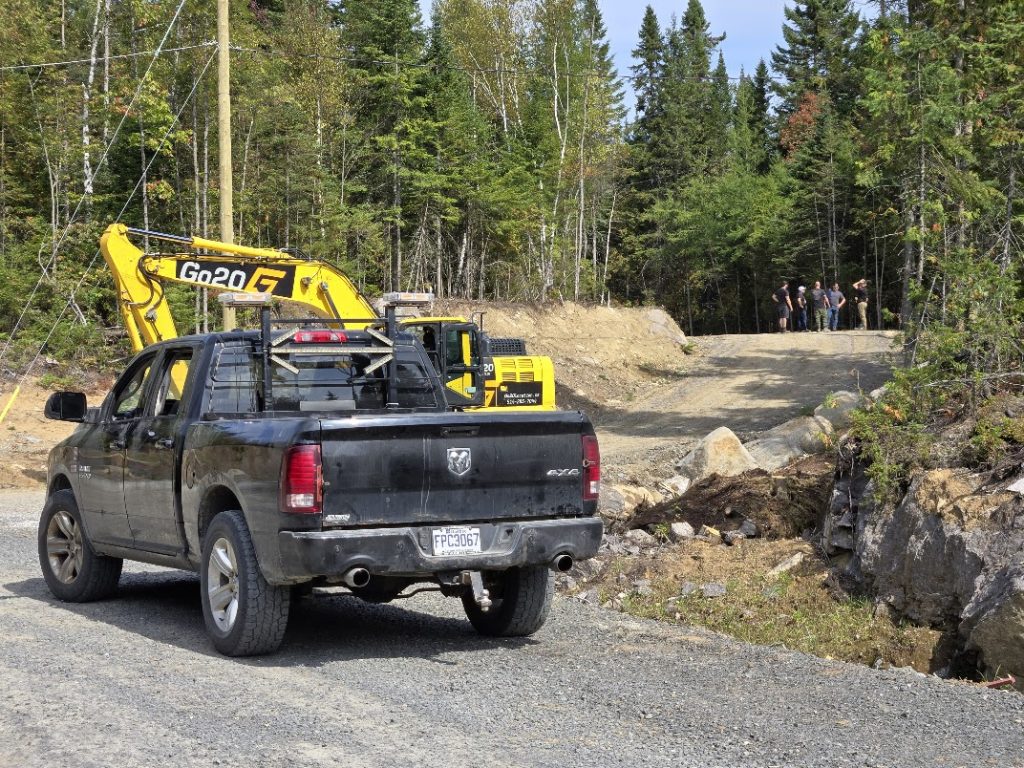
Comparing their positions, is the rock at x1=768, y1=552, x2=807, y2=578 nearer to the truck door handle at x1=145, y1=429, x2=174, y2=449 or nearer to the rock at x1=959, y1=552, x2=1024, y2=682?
the rock at x1=959, y1=552, x2=1024, y2=682

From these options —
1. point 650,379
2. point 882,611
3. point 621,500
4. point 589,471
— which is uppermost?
point 589,471

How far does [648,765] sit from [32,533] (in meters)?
11.5

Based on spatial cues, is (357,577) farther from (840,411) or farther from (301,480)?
(840,411)

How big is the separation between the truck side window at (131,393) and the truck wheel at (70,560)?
964mm

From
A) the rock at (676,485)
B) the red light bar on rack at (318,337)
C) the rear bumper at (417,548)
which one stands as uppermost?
the red light bar on rack at (318,337)

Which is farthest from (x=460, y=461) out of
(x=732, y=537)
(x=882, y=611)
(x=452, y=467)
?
(x=732, y=537)

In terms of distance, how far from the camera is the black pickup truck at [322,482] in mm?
→ 6898

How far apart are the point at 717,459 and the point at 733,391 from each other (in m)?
15.0

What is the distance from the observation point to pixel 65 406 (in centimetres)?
910

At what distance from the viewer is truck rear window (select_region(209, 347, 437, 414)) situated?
834 cm

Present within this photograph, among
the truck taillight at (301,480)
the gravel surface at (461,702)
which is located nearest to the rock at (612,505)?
the gravel surface at (461,702)

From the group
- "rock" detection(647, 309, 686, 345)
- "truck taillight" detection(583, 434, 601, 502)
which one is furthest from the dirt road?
"truck taillight" detection(583, 434, 601, 502)

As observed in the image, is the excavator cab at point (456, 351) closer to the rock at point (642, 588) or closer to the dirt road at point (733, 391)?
the dirt road at point (733, 391)

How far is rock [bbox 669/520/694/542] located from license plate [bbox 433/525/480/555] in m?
5.52
